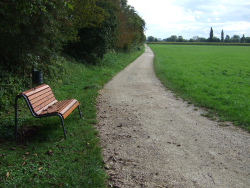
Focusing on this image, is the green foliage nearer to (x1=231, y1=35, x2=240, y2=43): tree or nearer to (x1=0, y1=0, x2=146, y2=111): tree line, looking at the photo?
(x1=0, y1=0, x2=146, y2=111): tree line

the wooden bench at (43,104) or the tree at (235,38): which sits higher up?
the tree at (235,38)

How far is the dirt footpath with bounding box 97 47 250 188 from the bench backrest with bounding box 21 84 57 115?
136 cm

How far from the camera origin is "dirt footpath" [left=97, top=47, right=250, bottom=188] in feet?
12.8

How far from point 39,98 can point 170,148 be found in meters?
2.98

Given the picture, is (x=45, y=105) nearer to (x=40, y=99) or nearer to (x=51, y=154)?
(x=40, y=99)

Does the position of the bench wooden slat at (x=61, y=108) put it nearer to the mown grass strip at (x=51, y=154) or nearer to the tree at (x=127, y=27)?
the mown grass strip at (x=51, y=154)

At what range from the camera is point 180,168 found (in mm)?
4195

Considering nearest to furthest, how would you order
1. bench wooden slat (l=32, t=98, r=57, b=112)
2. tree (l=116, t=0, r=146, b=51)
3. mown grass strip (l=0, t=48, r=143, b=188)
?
mown grass strip (l=0, t=48, r=143, b=188) → bench wooden slat (l=32, t=98, r=57, b=112) → tree (l=116, t=0, r=146, b=51)

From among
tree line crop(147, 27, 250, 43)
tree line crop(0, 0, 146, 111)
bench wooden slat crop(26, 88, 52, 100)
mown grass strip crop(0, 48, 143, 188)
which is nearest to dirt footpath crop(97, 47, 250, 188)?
mown grass strip crop(0, 48, 143, 188)

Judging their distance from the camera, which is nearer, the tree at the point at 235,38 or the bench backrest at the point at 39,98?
the bench backrest at the point at 39,98

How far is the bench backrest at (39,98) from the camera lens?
5380mm

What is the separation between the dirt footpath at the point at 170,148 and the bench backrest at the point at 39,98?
1.36 metres

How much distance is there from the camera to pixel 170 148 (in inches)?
198

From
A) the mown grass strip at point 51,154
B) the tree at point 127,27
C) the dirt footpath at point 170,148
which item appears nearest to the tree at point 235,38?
the tree at point 127,27
